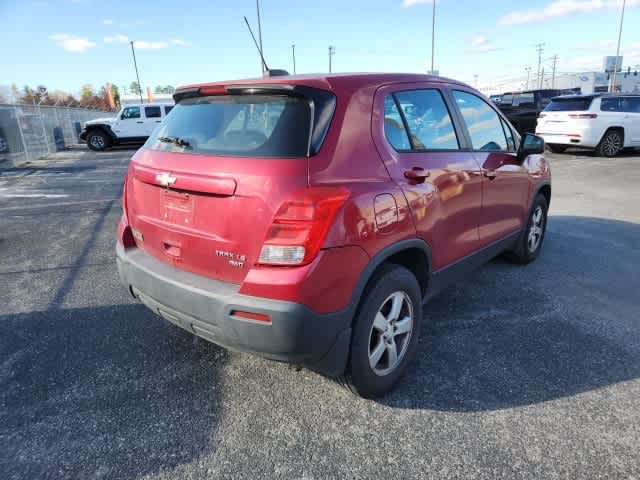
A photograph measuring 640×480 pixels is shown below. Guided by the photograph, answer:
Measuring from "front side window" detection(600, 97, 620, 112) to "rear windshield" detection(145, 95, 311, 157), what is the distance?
13362 mm

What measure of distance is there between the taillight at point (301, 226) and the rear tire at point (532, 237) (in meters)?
3.06

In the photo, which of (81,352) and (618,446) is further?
(81,352)

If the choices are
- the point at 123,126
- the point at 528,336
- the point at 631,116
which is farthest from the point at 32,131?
the point at 631,116

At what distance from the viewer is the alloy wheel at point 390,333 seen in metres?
2.54

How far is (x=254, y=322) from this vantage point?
210 centimetres

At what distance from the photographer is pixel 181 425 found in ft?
7.88

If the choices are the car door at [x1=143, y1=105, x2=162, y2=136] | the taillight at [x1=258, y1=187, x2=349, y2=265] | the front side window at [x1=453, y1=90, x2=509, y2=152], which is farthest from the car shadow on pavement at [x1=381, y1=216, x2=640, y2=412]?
the car door at [x1=143, y1=105, x2=162, y2=136]

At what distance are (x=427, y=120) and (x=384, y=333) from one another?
1.42 m

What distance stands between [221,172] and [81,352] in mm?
1853

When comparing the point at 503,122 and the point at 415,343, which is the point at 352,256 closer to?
the point at 415,343

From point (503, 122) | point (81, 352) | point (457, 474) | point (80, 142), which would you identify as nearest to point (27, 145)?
point (80, 142)

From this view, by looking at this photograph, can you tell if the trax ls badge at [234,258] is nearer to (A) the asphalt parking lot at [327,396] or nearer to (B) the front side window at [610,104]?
(A) the asphalt parking lot at [327,396]

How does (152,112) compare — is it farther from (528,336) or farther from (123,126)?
(528,336)

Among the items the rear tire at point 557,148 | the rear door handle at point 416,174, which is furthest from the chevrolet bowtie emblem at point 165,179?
the rear tire at point 557,148
